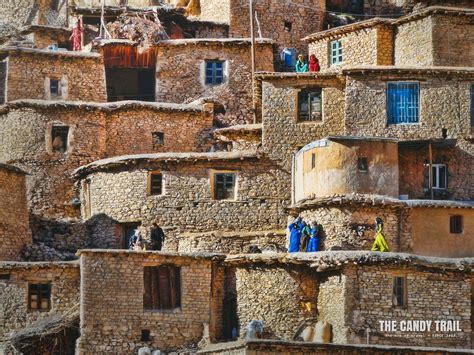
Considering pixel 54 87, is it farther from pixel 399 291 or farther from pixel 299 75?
pixel 399 291

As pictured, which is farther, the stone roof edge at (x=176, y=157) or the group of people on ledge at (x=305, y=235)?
the stone roof edge at (x=176, y=157)

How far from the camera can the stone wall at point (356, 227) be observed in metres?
49.5

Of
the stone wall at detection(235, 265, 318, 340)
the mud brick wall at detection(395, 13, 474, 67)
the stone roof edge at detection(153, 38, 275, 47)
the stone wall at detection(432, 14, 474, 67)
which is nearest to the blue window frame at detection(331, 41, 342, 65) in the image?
the stone roof edge at detection(153, 38, 275, 47)

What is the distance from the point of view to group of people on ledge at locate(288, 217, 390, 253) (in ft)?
163

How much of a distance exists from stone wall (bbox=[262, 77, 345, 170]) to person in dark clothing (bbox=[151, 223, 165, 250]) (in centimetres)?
507

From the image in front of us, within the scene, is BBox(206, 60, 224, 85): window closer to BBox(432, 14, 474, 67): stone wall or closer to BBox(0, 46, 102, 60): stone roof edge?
BBox(0, 46, 102, 60): stone roof edge

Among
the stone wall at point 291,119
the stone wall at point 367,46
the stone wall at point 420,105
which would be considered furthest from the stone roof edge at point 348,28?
the stone wall at point 420,105

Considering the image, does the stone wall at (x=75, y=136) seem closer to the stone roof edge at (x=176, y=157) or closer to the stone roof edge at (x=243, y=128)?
the stone roof edge at (x=243, y=128)

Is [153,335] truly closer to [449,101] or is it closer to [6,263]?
[6,263]

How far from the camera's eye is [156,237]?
170 feet

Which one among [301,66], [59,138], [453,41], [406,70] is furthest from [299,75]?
[59,138]

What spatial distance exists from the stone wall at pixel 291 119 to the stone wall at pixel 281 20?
8.41m

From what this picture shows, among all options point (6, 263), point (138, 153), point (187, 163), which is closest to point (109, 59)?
point (138, 153)

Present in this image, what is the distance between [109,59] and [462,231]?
17.9m
